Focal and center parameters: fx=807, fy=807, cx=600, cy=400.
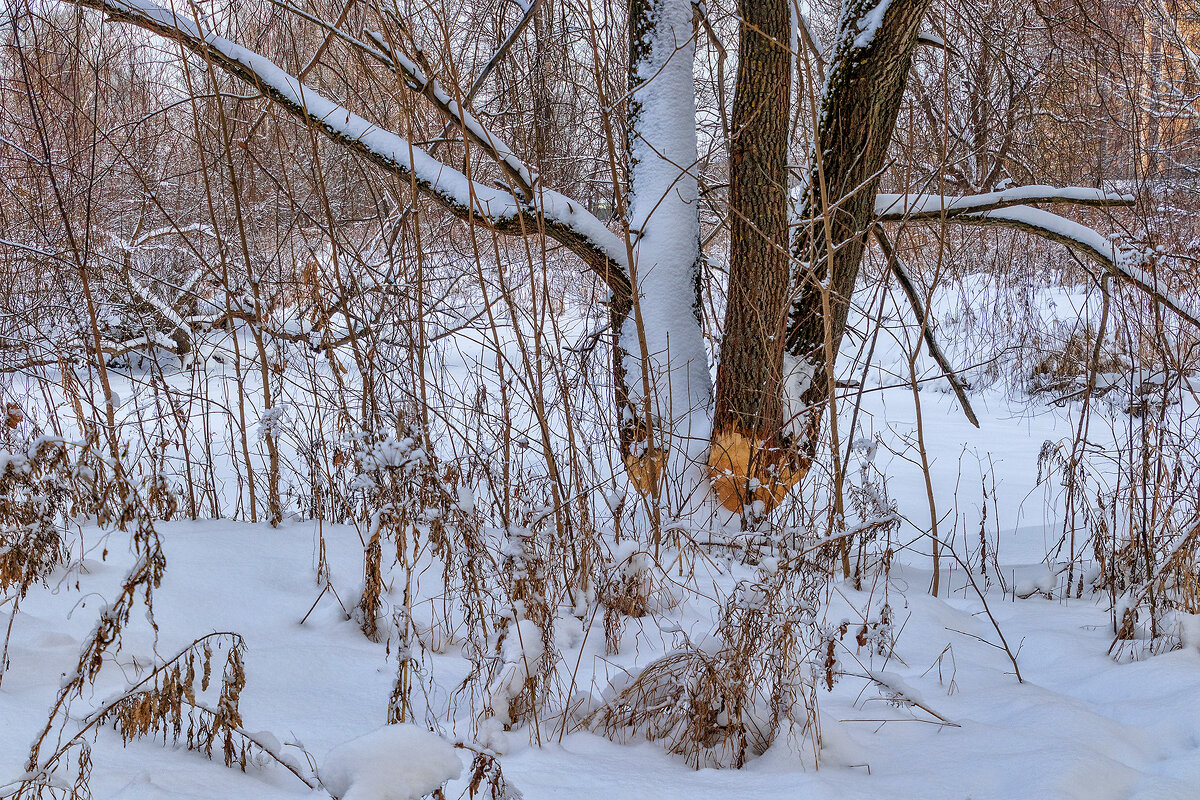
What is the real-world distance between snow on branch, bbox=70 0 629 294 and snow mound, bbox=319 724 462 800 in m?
1.92

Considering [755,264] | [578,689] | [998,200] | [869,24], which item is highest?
[869,24]

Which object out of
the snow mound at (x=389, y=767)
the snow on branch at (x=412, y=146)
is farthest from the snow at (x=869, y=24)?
the snow mound at (x=389, y=767)

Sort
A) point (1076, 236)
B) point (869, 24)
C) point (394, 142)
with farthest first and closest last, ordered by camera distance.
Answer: point (1076, 236)
point (394, 142)
point (869, 24)

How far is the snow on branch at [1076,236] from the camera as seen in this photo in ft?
11.2

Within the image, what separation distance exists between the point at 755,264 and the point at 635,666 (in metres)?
2.01

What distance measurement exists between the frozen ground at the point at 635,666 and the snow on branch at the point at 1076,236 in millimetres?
1409

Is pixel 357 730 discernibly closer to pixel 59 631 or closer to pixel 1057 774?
pixel 59 631

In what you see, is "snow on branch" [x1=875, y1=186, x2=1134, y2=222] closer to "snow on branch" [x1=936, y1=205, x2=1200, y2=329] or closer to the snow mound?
"snow on branch" [x1=936, y1=205, x2=1200, y2=329]

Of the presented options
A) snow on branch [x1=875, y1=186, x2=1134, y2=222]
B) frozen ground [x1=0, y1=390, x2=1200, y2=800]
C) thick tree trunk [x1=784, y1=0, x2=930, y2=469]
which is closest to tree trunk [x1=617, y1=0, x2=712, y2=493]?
thick tree trunk [x1=784, y1=0, x2=930, y2=469]

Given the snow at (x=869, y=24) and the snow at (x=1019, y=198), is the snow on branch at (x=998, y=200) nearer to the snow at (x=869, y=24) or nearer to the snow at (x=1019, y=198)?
the snow at (x=1019, y=198)

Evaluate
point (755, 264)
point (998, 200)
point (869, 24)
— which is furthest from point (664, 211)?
point (998, 200)

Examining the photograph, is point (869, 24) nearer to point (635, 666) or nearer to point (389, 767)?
point (635, 666)

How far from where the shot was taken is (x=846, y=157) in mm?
3422

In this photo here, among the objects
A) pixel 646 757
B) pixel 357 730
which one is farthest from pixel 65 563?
pixel 646 757
